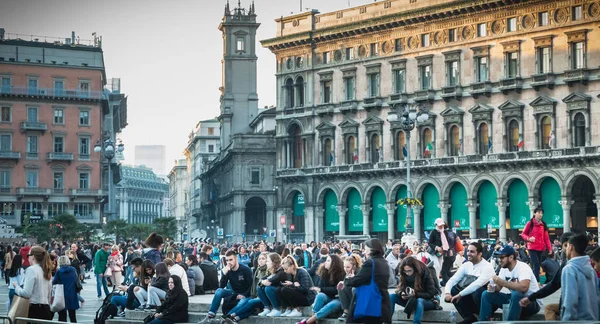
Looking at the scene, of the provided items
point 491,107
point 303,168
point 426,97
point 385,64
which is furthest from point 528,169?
point 303,168

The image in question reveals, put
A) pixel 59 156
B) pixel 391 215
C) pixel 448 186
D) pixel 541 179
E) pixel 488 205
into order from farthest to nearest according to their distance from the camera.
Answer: pixel 59 156 < pixel 391 215 < pixel 448 186 < pixel 488 205 < pixel 541 179

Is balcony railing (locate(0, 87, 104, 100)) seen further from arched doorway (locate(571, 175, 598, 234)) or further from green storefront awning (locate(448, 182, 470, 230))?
arched doorway (locate(571, 175, 598, 234))

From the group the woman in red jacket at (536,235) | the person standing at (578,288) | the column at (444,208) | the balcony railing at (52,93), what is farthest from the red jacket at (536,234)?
the balcony railing at (52,93)

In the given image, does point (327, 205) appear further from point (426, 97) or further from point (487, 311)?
point (487, 311)

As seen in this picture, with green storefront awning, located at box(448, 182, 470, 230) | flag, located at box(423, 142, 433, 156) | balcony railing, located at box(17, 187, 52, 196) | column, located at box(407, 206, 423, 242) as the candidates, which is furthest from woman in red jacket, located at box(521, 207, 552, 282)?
balcony railing, located at box(17, 187, 52, 196)

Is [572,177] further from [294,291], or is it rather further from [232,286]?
[294,291]

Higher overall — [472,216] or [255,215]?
[255,215]

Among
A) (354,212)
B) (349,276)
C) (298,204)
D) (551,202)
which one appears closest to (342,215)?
(354,212)

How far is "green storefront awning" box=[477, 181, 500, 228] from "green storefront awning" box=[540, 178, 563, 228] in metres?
3.47

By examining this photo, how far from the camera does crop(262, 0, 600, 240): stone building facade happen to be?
2616 inches

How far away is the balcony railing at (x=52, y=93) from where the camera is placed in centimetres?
9425

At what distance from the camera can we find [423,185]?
7488 cm

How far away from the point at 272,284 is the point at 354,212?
191 feet

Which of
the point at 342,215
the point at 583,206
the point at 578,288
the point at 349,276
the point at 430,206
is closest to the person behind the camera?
the point at 578,288
